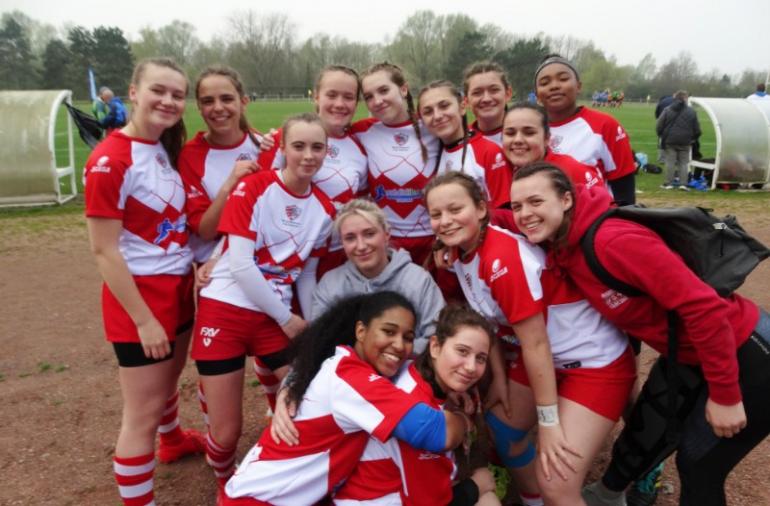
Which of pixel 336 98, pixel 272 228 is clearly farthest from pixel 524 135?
pixel 272 228

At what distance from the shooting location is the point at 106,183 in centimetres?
279

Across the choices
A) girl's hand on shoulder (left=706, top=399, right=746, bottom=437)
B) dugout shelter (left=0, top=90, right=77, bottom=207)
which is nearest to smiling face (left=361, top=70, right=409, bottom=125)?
girl's hand on shoulder (left=706, top=399, right=746, bottom=437)

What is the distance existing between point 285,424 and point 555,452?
1.34 m

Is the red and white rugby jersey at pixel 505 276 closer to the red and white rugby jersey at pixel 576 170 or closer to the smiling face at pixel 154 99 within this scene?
the red and white rugby jersey at pixel 576 170

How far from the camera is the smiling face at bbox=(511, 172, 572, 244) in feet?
8.73

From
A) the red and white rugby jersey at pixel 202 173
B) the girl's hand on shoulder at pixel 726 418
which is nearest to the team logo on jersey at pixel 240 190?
the red and white rugby jersey at pixel 202 173

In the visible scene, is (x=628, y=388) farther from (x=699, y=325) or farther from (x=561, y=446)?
(x=699, y=325)

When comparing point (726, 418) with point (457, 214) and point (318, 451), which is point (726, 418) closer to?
point (457, 214)

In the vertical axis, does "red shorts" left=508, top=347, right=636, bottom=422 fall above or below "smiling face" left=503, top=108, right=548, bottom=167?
below

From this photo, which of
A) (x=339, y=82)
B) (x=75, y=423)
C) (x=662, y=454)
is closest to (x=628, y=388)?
(x=662, y=454)

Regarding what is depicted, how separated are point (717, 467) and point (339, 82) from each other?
9.90 feet

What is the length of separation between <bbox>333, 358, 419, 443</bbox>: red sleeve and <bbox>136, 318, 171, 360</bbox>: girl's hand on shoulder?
108cm

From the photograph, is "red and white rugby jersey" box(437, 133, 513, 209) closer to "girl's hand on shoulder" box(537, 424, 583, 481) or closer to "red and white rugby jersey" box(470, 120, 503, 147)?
"red and white rugby jersey" box(470, 120, 503, 147)

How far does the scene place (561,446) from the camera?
8.91 feet
